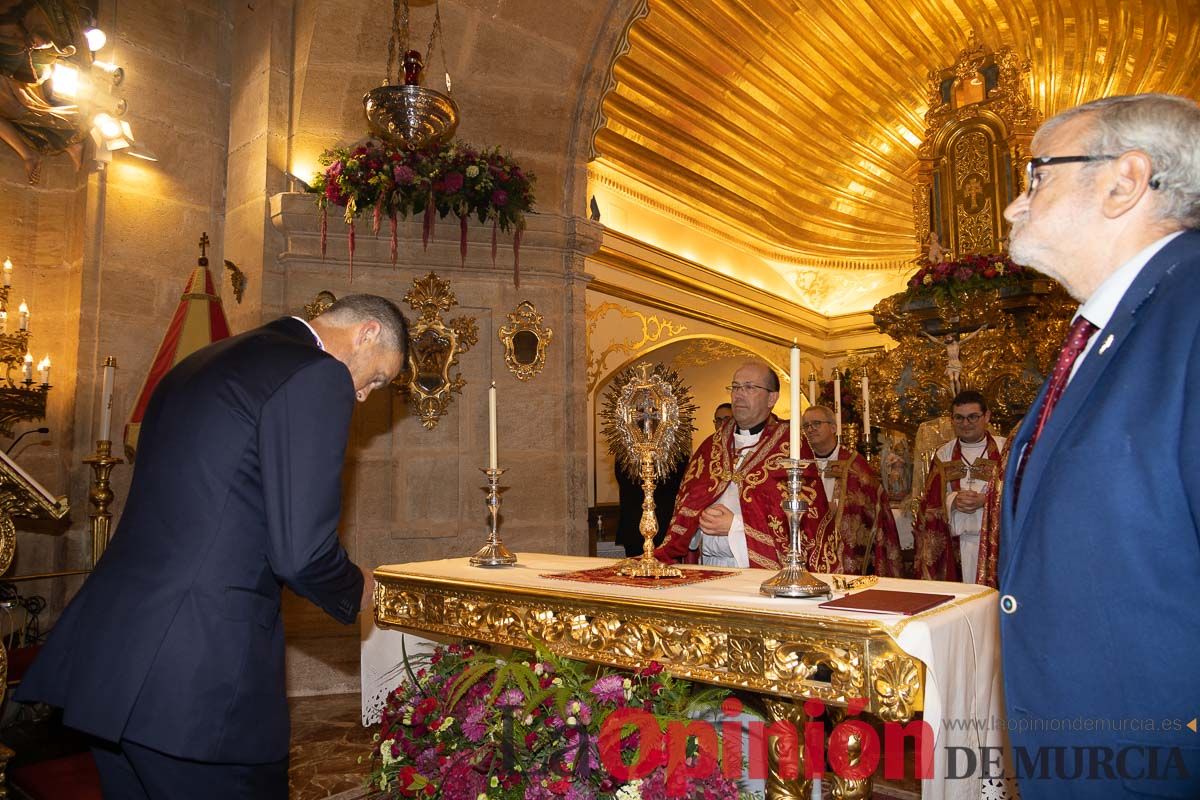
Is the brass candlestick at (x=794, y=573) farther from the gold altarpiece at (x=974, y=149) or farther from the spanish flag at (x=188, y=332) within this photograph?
the gold altarpiece at (x=974, y=149)

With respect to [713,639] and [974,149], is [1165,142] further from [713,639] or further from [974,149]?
[974,149]

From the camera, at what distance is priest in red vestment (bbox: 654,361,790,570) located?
3.78m

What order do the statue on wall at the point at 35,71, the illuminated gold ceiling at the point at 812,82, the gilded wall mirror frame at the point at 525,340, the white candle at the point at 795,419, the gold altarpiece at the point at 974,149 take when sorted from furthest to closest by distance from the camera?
the gold altarpiece at the point at 974,149, the illuminated gold ceiling at the point at 812,82, the gilded wall mirror frame at the point at 525,340, the statue on wall at the point at 35,71, the white candle at the point at 795,419

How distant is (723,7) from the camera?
899cm

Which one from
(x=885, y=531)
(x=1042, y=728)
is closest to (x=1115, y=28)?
(x=885, y=531)

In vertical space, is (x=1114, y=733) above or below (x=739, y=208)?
below

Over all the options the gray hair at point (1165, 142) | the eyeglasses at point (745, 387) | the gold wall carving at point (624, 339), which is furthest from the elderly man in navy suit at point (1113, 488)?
the gold wall carving at point (624, 339)

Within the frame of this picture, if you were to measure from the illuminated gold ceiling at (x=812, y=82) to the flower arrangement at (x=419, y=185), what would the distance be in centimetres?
404

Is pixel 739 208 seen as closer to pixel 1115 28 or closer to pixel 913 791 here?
pixel 1115 28

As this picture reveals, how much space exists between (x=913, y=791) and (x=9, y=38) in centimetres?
627

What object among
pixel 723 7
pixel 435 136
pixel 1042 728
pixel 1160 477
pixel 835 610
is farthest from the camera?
pixel 723 7

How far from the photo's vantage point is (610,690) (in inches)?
102

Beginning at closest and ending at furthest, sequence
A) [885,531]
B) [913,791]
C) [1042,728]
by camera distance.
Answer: [1042,728]
[913,791]
[885,531]

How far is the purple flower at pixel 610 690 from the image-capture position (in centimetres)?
259
